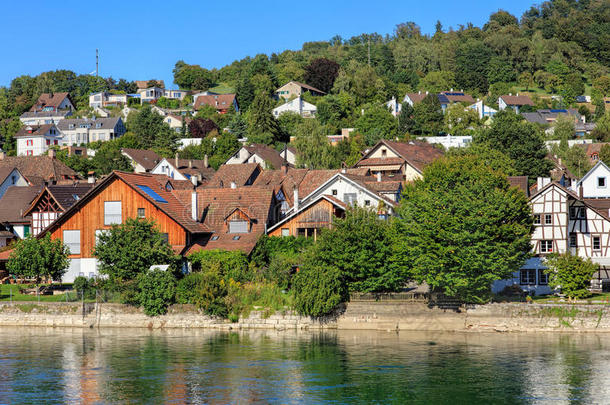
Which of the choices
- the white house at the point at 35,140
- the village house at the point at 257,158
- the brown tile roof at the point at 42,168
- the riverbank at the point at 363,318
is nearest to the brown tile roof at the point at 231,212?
the riverbank at the point at 363,318

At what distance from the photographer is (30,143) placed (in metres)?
145

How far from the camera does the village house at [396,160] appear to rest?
302 feet

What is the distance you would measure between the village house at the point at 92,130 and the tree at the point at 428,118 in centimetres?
5613

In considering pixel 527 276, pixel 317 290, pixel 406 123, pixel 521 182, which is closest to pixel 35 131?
pixel 406 123

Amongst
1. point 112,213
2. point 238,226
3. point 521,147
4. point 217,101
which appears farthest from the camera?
point 217,101

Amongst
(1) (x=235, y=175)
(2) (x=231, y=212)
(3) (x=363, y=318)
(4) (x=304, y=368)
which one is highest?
(1) (x=235, y=175)

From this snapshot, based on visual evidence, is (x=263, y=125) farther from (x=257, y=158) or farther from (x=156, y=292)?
(x=156, y=292)

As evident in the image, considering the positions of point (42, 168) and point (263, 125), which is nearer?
point (42, 168)

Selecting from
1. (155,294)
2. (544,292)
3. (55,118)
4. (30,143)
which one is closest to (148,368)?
(155,294)

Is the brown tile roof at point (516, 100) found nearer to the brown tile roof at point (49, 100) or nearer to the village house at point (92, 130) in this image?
the village house at point (92, 130)

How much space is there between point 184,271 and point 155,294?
5942 mm

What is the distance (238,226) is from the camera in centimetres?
6228

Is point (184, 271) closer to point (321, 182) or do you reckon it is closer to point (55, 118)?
point (321, 182)

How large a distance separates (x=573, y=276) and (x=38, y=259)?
37.2 m
